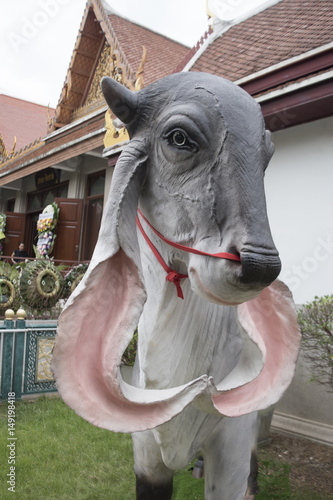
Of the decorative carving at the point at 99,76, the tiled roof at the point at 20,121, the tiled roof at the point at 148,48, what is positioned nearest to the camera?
the tiled roof at the point at 148,48

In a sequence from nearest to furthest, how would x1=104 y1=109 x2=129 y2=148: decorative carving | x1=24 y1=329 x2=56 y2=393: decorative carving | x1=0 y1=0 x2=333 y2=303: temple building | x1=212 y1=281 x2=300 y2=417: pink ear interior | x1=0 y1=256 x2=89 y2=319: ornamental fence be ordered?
1. x1=212 y1=281 x2=300 y2=417: pink ear interior
2. x1=0 y1=0 x2=333 y2=303: temple building
3. x1=24 y1=329 x2=56 y2=393: decorative carving
4. x1=0 y1=256 x2=89 y2=319: ornamental fence
5. x1=104 y1=109 x2=129 y2=148: decorative carving

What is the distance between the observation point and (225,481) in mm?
1283

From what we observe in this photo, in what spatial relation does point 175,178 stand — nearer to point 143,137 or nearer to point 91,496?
point 143,137

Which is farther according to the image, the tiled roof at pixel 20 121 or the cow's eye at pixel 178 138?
the tiled roof at pixel 20 121

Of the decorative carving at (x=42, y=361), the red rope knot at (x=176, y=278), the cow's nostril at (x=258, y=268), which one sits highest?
the cow's nostril at (x=258, y=268)

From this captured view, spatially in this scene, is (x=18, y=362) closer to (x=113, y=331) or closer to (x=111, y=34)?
(x=113, y=331)

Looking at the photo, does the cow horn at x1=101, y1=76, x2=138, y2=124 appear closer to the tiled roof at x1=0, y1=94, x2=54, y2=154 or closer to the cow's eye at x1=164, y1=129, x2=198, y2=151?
the cow's eye at x1=164, y1=129, x2=198, y2=151

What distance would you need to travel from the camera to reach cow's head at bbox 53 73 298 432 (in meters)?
0.89

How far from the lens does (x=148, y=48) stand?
9266 mm

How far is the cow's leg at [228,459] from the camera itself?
1.29m

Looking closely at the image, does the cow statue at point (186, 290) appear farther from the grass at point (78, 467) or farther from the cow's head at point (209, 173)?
the grass at point (78, 467)

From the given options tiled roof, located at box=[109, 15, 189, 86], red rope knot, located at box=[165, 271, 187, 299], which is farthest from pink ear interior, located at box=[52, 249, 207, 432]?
tiled roof, located at box=[109, 15, 189, 86]

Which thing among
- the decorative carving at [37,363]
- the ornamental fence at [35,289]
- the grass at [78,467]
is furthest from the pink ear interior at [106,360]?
the ornamental fence at [35,289]

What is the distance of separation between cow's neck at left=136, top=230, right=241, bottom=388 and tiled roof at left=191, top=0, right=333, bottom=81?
3642mm
